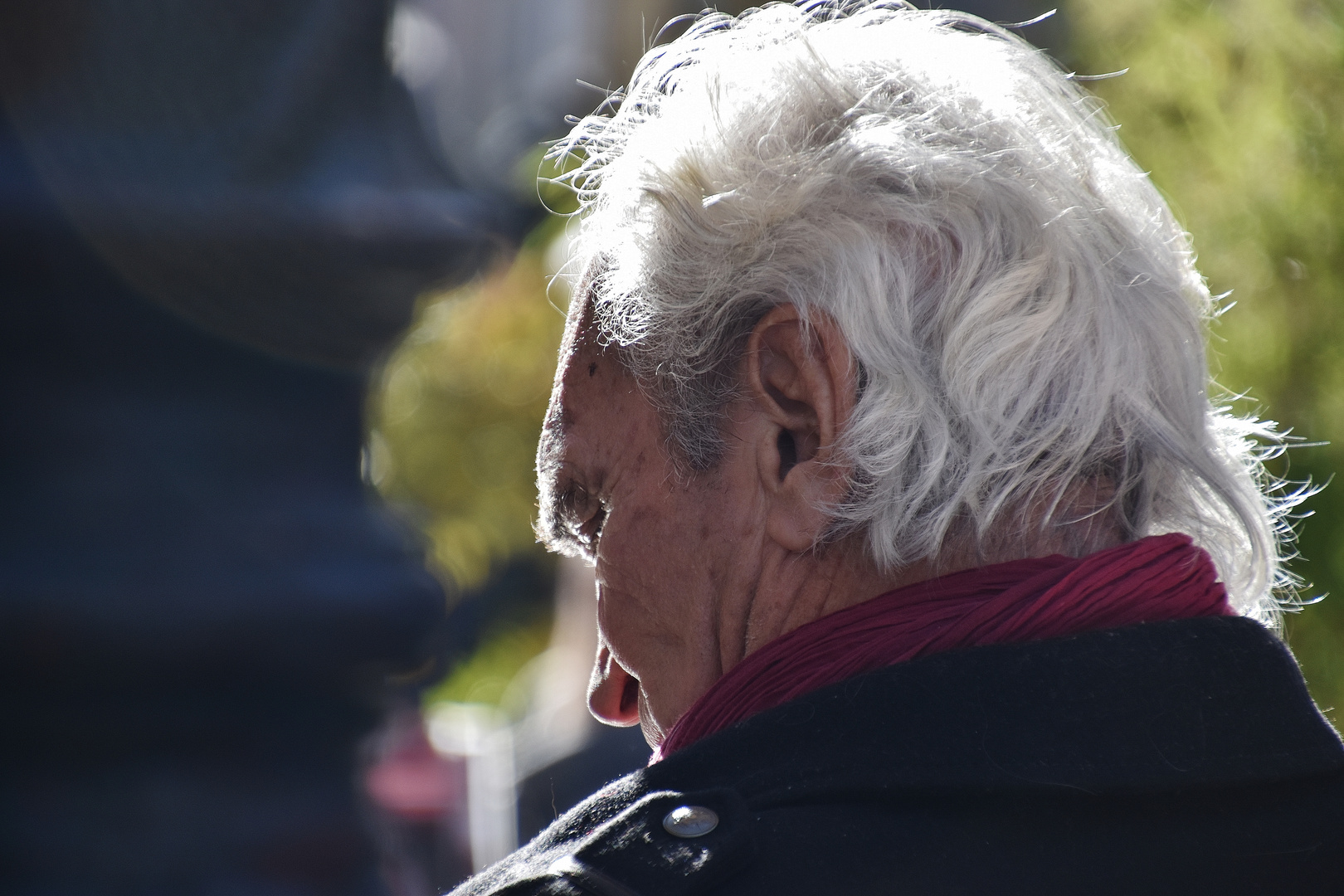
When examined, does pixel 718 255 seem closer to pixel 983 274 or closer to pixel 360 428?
pixel 983 274

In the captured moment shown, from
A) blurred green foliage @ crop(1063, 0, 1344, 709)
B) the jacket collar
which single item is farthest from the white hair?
blurred green foliage @ crop(1063, 0, 1344, 709)

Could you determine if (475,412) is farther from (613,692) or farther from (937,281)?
(937,281)

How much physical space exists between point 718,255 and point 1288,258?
2.51 m

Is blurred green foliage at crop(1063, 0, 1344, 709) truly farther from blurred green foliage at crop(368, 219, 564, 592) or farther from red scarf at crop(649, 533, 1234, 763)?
blurred green foliage at crop(368, 219, 564, 592)

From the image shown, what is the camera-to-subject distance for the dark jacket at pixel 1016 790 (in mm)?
1185

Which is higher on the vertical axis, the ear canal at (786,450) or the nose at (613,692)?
the ear canal at (786,450)

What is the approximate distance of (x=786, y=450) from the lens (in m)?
1.51

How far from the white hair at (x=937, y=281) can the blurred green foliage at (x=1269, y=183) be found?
76.0 inches

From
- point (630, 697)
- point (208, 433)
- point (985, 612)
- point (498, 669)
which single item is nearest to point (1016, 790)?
point (985, 612)

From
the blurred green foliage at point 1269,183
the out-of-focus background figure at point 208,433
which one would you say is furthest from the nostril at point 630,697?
the blurred green foliage at point 1269,183

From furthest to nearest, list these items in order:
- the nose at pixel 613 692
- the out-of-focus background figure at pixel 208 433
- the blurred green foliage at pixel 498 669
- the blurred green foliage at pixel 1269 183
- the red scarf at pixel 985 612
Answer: the blurred green foliage at pixel 498 669 < the blurred green foliage at pixel 1269 183 < the nose at pixel 613 692 < the out-of-focus background figure at pixel 208 433 < the red scarf at pixel 985 612

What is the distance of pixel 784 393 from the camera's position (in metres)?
1.49

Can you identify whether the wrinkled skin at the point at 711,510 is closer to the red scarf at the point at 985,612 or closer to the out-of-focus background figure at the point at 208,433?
the red scarf at the point at 985,612

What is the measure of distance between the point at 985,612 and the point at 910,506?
0.15 metres
